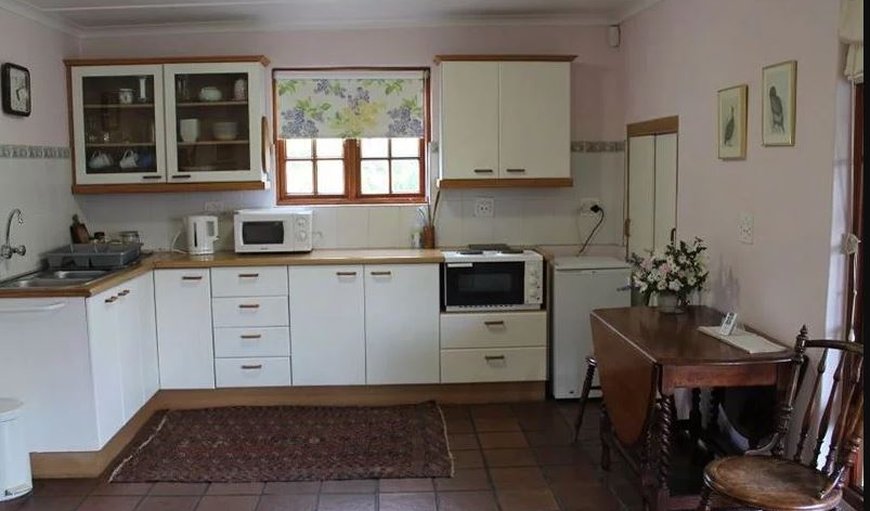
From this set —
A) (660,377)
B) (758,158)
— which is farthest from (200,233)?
(758,158)

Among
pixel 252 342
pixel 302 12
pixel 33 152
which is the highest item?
pixel 302 12

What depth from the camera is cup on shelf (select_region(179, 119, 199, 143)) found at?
4.76 meters

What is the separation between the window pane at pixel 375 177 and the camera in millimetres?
5098

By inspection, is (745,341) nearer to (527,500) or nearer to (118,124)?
(527,500)

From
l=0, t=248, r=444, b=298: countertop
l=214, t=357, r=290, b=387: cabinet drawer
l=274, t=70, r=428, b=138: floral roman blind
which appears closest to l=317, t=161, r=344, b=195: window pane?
l=274, t=70, r=428, b=138: floral roman blind

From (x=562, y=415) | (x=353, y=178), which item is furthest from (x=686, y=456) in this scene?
(x=353, y=178)

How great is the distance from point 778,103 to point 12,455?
341 centimetres

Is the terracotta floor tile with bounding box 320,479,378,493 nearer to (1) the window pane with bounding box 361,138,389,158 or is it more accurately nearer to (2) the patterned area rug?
(2) the patterned area rug

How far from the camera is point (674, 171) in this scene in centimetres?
409

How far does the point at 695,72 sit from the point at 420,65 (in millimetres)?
1760

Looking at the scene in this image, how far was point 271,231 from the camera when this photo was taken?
473 centimetres

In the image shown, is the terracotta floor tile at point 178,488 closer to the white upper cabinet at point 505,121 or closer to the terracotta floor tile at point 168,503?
the terracotta floor tile at point 168,503

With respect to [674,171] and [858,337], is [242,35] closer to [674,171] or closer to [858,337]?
[674,171]

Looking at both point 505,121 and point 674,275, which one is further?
point 505,121
